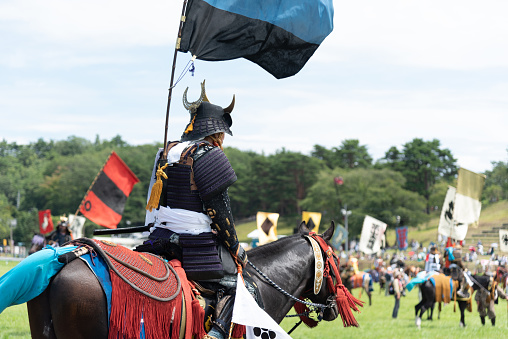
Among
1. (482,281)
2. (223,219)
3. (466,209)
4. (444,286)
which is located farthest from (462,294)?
(223,219)

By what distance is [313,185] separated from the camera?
9288 centimetres

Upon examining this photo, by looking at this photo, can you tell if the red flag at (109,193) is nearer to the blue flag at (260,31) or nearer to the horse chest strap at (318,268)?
the blue flag at (260,31)

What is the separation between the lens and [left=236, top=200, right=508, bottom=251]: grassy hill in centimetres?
6756

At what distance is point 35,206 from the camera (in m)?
113

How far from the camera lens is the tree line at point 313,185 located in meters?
82.6

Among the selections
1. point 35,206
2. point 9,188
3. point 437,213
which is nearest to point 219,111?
point 437,213

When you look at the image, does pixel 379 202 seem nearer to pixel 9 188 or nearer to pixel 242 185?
pixel 242 185

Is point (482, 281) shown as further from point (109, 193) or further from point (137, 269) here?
point (137, 269)

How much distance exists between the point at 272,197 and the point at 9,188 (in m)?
55.1

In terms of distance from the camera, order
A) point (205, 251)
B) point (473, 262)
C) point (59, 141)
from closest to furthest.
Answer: point (205, 251) < point (473, 262) < point (59, 141)

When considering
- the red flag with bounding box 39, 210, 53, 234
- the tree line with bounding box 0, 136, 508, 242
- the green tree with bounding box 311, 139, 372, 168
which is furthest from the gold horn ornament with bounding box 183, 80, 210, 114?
the green tree with bounding box 311, 139, 372, 168

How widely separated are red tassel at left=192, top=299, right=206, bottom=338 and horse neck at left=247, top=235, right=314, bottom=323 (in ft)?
2.92

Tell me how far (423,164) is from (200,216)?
3808 inches

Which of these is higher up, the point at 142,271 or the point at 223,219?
the point at 223,219
